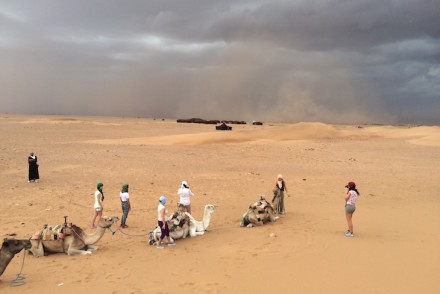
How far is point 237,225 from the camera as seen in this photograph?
15.0m

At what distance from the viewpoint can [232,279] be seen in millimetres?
9875

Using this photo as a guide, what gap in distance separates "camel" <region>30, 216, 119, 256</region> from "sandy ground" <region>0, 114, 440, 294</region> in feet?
0.99

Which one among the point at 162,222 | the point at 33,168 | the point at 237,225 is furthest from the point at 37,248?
the point at 33,168

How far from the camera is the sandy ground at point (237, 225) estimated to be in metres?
9.84

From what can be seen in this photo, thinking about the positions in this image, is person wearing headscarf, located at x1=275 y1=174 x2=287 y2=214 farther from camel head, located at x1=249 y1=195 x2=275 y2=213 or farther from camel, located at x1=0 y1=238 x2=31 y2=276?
camel, located at x1=0 y1=238 x2=31 y2=276

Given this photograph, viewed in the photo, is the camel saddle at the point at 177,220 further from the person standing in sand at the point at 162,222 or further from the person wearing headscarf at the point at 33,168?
the person wearing headscarf at the point at 33,168

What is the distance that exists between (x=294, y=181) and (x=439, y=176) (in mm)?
10855

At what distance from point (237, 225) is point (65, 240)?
636cm

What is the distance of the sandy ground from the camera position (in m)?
9.84

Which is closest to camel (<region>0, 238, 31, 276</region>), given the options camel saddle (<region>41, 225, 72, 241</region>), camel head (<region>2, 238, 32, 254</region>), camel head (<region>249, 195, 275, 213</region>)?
camel head (<region>2, 238, 32, 254</region>)

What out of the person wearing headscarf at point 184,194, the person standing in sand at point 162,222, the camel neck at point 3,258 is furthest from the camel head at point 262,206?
the camel neck at point 3,258

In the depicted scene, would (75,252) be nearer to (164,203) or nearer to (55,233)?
(55,233)

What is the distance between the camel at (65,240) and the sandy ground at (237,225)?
301 mm

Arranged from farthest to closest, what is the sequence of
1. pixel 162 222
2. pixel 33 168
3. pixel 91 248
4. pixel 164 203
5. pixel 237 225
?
pixel 33 168
pixel 237 225
pixel 164 203
pixel 162 222
pixel 91 248
